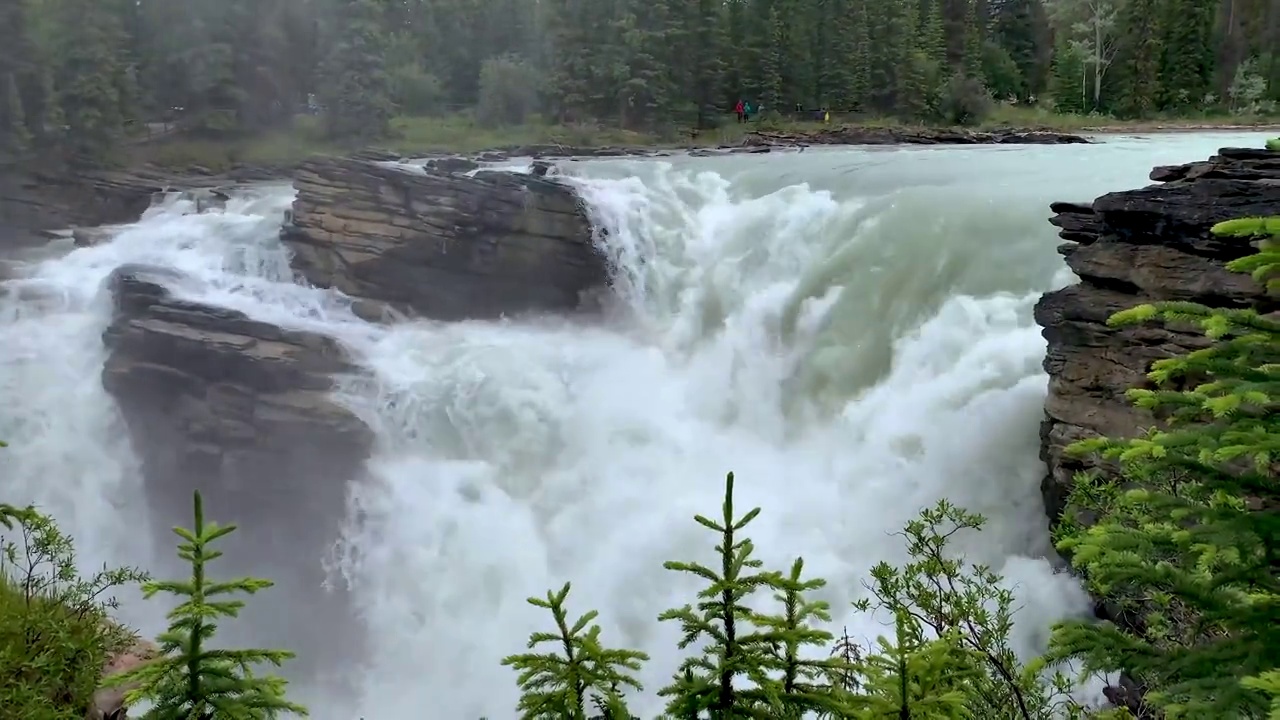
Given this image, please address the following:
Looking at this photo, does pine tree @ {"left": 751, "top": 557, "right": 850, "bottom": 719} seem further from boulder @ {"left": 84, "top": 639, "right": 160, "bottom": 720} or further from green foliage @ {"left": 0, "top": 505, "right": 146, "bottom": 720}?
boulder @ {"left": 84, "top": 639, "right": 160, "bottom": 720}

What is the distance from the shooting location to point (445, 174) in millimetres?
19578

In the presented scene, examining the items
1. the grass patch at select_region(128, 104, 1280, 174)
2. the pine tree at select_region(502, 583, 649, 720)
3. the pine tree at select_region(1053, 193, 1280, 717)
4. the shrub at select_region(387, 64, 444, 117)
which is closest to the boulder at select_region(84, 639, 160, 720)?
the pine tree at select_region(502, 583, 649, 720)

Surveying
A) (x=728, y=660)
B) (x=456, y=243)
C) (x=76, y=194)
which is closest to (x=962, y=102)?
(x=456, y=243)

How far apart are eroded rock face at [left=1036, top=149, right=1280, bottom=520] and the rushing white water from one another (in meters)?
0.93

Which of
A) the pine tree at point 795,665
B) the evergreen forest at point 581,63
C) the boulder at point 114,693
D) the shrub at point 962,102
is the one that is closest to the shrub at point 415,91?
the evergreen forest at point 581,63

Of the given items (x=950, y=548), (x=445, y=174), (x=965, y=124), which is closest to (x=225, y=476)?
(x=445, y=174)

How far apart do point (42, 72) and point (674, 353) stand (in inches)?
1055

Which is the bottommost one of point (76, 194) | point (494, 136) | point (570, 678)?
point (570, 678)

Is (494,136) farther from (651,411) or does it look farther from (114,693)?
(114,693)

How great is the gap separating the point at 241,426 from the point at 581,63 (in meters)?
30.4

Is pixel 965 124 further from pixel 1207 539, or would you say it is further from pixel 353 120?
pixel 1207 539

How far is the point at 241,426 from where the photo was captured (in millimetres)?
14477

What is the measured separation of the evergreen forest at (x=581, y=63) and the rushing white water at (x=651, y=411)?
1752cm

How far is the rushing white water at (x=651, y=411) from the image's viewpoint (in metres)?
10.7
